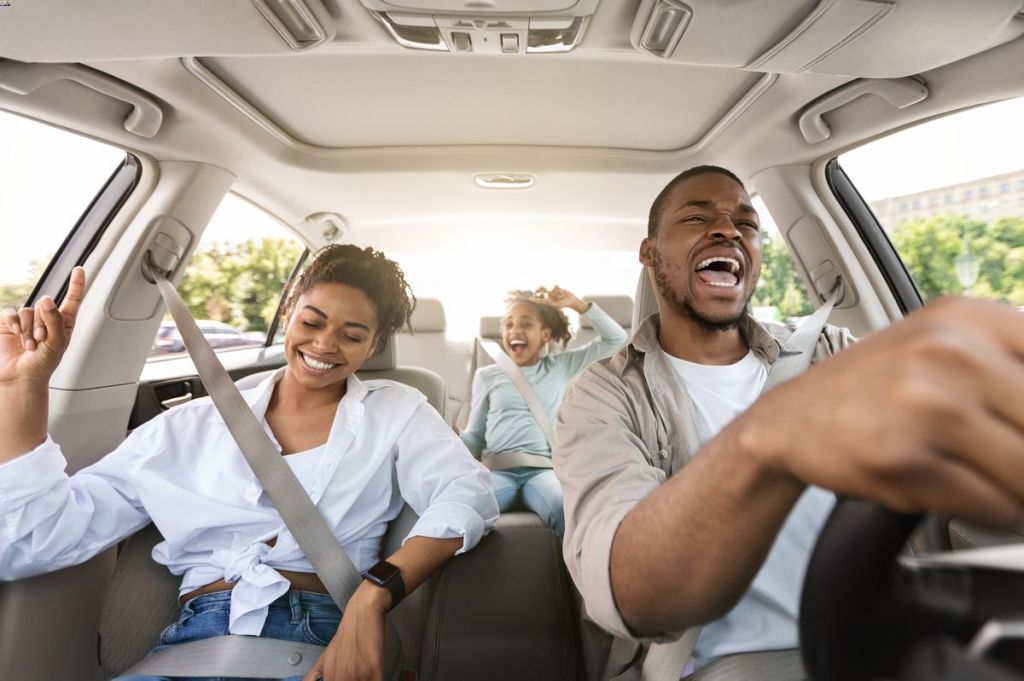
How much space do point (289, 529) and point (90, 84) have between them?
1256mm

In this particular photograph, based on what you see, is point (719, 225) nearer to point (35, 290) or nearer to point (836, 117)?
point (836, 117)

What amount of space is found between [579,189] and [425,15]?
137cm

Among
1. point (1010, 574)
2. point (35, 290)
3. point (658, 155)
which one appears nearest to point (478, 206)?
point (658, 155)

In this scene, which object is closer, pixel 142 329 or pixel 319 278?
pixel 319 278

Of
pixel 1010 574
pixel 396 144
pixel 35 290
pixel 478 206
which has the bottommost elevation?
pixel 1010 574

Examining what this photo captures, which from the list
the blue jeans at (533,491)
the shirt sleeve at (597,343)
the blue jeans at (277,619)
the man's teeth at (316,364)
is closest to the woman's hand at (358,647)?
the blue jeans at (277,619)

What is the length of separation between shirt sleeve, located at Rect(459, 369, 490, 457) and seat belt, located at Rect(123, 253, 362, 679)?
5.20 feet

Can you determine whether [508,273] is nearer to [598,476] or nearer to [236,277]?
[236,277]

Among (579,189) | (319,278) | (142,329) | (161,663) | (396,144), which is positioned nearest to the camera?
(161,663)

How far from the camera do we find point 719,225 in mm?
1447

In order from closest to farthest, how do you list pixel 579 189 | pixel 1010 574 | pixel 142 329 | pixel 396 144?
1. pixel 1010 574
2. pixel 142 329
3. pixel 396 144
4. pixel 579 189

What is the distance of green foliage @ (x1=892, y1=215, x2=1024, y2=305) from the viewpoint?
149 centimetres

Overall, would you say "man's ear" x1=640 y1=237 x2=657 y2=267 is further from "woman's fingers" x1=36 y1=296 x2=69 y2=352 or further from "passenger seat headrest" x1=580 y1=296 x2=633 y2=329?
"passenger seat headrest" x1=580 y1=296 x2=633 y2=329

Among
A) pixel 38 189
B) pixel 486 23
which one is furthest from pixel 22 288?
pixel 486 23
